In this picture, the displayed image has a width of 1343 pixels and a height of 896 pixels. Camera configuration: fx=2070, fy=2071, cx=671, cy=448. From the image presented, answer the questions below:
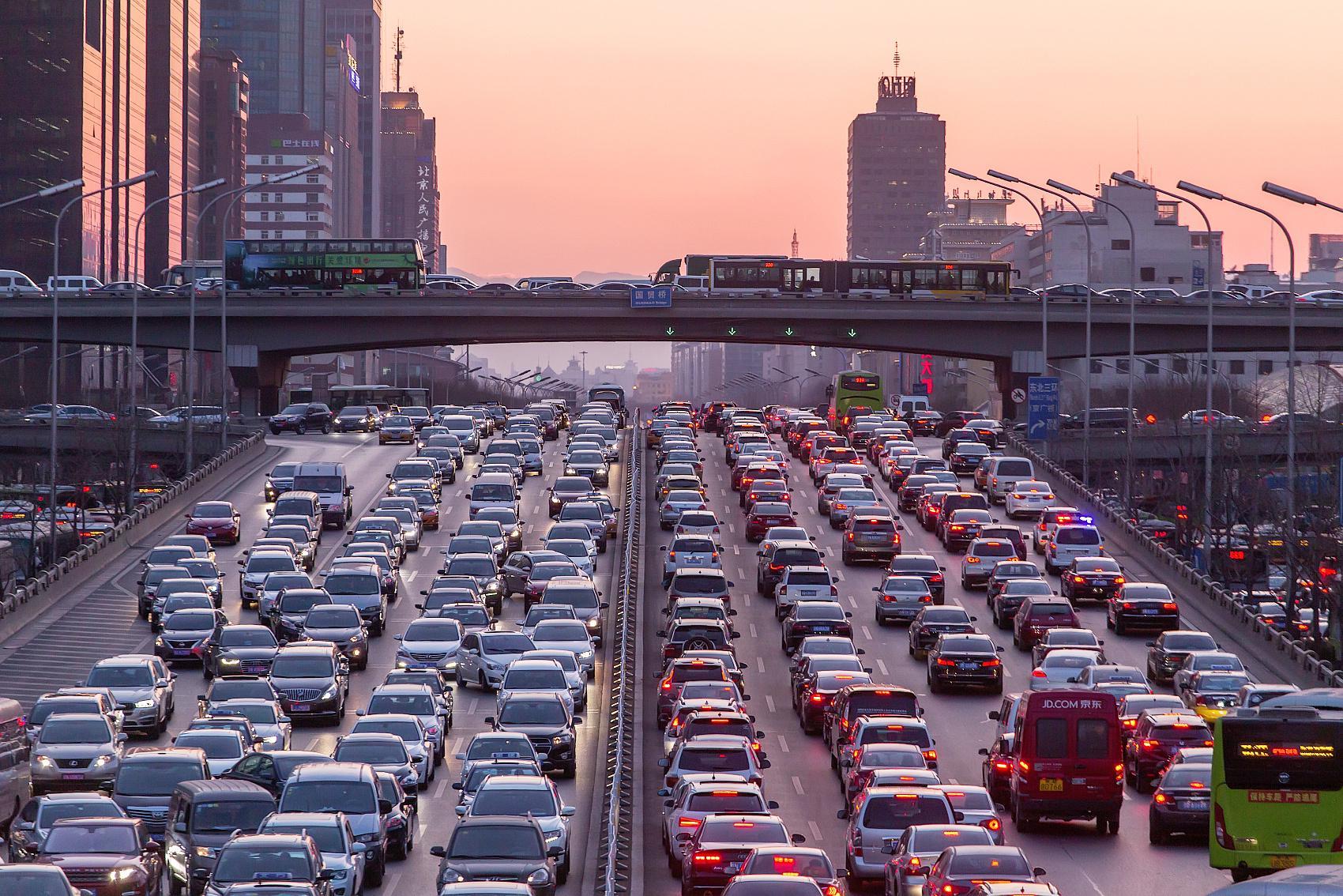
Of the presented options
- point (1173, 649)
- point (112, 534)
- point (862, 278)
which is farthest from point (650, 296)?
point (1173, 649)

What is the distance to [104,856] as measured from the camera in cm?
2206

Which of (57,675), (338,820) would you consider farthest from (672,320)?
(338,820)

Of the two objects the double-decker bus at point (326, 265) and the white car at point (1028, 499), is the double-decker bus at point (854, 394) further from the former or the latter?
the white car at point (1028, 499)

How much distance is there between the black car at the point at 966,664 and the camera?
1518 inches

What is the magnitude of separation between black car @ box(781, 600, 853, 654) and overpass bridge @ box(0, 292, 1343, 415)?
183 ft

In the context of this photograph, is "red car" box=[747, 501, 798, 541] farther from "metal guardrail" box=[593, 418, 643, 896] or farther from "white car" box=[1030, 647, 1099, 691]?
"white car" box=[1030, 647, 1099, 691]

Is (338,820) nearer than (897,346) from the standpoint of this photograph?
Yes

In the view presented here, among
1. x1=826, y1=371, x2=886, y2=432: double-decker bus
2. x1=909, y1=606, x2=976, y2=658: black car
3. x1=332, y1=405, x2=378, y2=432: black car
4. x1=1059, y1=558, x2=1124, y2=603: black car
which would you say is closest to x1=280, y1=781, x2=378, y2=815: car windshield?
x1=909, y1=606, x2=976, y2=658: black car

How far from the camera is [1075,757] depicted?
27234 millimetres

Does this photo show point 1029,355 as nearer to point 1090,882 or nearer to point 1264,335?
point 1264,335

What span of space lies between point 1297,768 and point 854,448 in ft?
211

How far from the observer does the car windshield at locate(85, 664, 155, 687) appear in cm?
3450

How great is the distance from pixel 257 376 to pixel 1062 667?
231ft

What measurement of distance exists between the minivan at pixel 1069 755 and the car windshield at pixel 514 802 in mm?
6716
